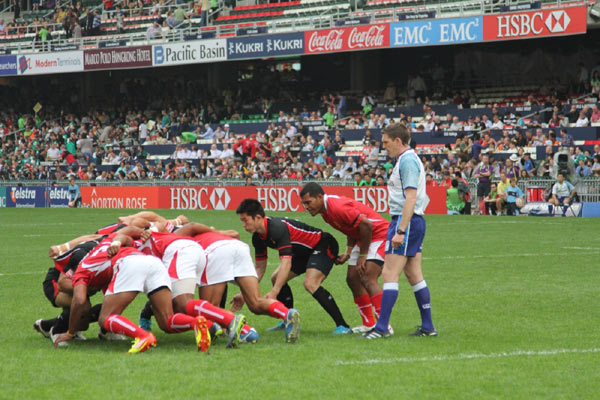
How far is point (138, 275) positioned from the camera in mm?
7988

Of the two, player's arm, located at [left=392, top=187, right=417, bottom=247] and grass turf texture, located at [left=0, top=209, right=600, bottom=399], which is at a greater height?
player's arm, located at [left=392, top=187, right=417, bottom=247]

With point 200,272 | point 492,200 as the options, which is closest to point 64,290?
point 200,272

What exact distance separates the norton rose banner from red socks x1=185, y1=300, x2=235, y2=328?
20553mm

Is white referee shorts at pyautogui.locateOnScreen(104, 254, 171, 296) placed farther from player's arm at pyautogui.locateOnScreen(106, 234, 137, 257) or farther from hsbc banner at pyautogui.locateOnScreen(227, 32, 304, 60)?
hsbc banner at pyautogui.locateOnScreen(227, 32, 304, 60)

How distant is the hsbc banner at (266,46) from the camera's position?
127 ft

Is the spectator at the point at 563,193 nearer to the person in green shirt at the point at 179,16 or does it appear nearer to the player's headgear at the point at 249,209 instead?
the player's headgear at the point at 249,209

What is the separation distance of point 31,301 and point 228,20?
110ft

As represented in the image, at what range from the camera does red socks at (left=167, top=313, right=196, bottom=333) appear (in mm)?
7969

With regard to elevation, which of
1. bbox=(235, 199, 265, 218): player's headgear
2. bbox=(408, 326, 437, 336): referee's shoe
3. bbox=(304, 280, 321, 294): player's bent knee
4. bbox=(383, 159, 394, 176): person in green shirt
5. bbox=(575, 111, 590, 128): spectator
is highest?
bbox=(575, 111, 590, 128): spectator

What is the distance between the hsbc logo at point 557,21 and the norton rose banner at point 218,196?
7.65 meters

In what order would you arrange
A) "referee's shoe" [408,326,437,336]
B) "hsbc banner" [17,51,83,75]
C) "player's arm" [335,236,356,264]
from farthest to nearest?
"hsbc banner" [17,51,83,75] < "player's arm" [335,236,356,264] < "referee's shoe" [408,326,437,336]

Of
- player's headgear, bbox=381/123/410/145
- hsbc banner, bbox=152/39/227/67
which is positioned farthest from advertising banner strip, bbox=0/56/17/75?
player's headgear, bbox=381/123/410/145

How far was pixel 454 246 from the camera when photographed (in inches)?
713

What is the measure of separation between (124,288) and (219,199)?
25952mm
